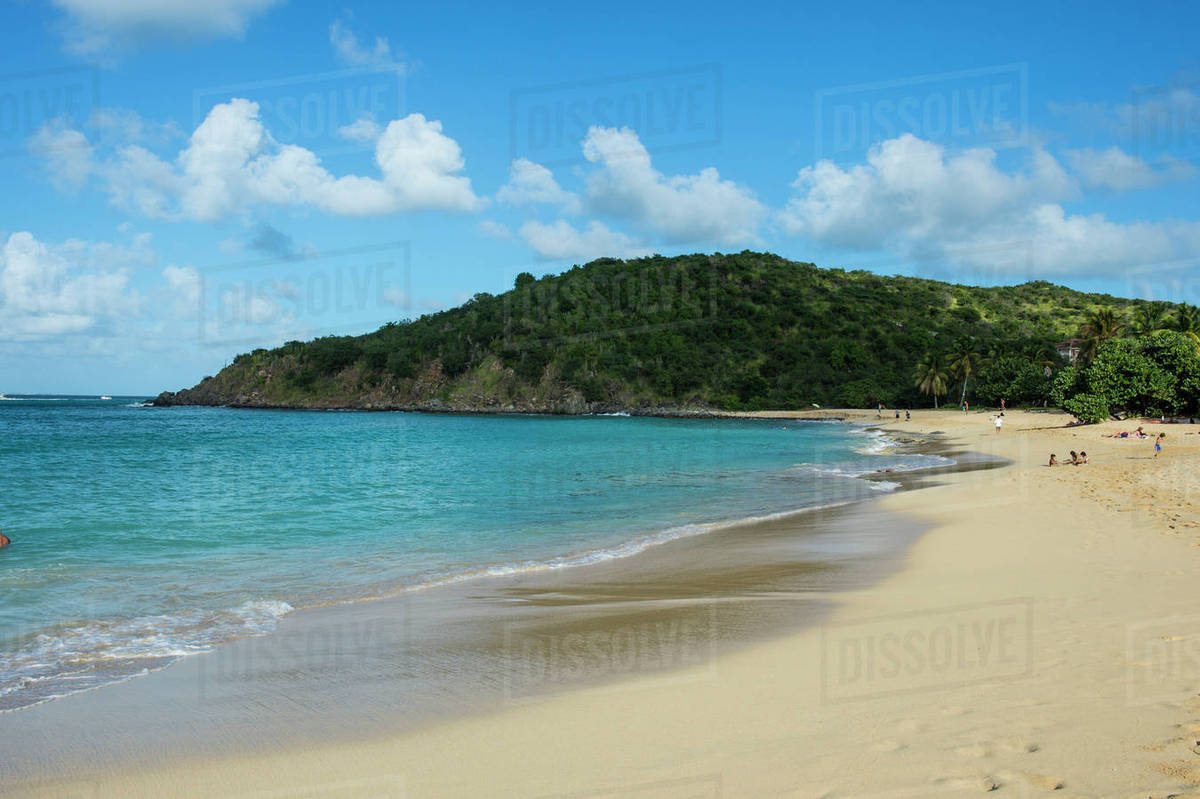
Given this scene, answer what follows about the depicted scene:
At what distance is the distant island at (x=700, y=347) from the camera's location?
3804 inches

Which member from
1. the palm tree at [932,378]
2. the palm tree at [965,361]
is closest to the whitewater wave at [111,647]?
the palm tree at [965,361]

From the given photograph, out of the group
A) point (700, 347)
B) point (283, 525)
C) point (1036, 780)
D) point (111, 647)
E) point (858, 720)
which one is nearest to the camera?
point (1036, 780)

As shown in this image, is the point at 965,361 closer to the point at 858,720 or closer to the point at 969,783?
the point at 858,720

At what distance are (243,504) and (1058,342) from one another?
3981 inches

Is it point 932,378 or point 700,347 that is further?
point 700,347

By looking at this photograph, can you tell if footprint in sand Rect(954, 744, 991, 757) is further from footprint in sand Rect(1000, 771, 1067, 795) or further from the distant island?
the distant island

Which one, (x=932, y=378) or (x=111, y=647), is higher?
(x=932, y=378)

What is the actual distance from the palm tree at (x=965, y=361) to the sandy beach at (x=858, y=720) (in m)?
81.9

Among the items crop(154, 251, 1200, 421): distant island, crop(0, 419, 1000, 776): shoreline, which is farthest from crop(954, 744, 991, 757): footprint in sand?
crop(154, 251, 1200, 421): distant island

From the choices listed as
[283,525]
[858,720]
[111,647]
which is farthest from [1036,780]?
[283,525]

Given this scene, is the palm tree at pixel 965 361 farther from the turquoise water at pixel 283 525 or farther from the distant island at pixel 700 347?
the turquoise water at pixel 283 525

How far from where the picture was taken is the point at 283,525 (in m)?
17.4

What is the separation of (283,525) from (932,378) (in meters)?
85.0

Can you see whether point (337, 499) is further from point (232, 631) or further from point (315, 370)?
point (315, 370)
